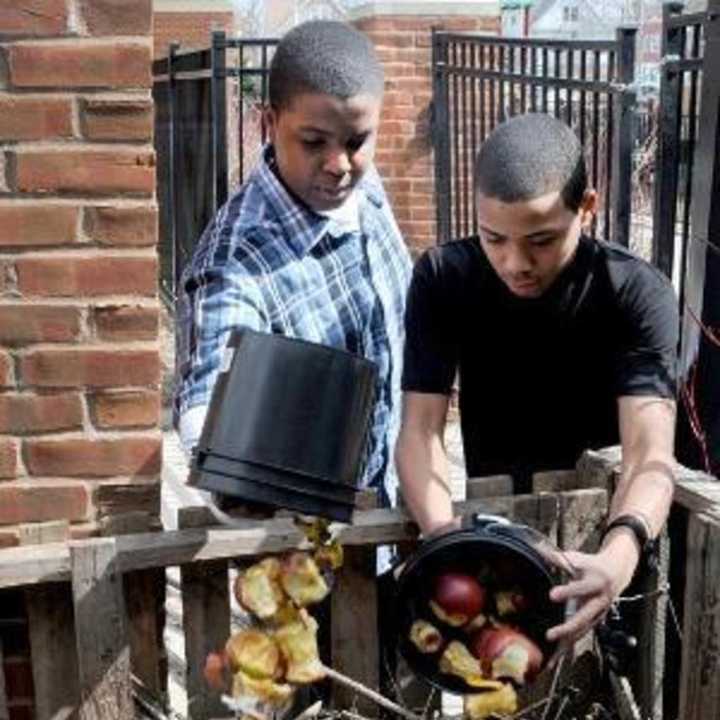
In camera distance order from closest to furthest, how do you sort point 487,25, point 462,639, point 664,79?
1. point 462,639
2. point 664,79
3. point 487,25

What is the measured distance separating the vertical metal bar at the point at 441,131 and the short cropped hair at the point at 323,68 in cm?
465

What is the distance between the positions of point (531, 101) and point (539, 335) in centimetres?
399

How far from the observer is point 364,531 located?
2158 mm

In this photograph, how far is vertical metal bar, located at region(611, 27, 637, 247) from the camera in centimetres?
435

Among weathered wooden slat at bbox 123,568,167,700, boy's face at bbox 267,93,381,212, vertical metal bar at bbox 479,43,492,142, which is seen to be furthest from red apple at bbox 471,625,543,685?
vertical metal bar at bbox 479,43,492,142

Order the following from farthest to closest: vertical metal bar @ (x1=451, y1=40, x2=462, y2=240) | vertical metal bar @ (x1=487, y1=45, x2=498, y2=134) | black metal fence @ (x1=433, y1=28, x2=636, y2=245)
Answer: vertical metal bar @ (x1=451, y1=40, x2=462, y2=240) < vertical metal bar @ (x1=487, y1=45, x2=498, y2=134) < black metal fence @ (x1=433, y1=28, x2=636, y2=245)

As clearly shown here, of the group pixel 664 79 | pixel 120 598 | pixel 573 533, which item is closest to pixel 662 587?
pixel 573 533

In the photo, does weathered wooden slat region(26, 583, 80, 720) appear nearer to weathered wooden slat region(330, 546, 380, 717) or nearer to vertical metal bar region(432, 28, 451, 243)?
weathered wooden slat region(330, 546, 380, 717)

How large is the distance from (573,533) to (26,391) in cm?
106

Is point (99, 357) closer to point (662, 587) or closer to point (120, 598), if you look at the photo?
point (120, 598)

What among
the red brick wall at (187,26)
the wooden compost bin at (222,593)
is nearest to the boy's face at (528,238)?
the wooden compost bin at (222,593)

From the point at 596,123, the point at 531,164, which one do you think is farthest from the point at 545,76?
the point at 531,164

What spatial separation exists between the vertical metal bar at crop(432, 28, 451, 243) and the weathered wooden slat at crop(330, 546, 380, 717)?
16.2 feet

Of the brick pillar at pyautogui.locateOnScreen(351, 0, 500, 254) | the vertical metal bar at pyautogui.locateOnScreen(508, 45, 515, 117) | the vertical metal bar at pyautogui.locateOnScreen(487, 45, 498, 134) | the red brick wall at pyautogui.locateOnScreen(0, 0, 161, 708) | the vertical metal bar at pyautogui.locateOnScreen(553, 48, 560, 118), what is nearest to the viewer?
the red brick wall at pyautogui.locateOnScreen(0, 0, 161, 708)
